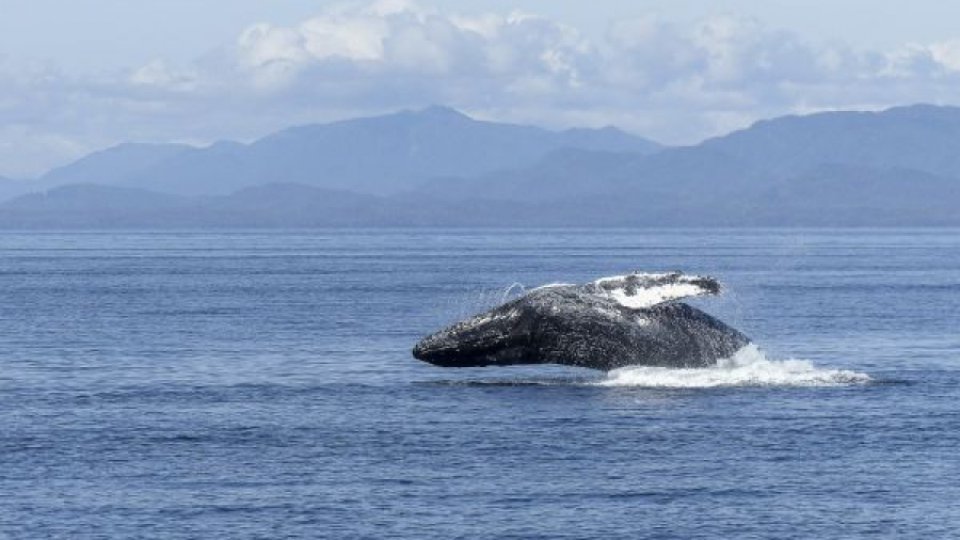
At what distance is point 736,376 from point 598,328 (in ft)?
12.3

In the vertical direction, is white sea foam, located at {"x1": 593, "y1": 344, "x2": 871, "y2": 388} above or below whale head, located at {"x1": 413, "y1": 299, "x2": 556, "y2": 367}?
below

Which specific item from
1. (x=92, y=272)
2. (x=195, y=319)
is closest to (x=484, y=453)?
(x=195, y=319)

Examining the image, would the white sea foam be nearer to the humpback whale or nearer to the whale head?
the humpback whale

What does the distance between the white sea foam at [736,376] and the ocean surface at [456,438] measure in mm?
97

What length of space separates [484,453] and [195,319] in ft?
143

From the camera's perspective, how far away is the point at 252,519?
3109cm

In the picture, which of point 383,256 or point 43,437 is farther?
point 383,256

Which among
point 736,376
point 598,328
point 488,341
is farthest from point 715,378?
point 488,341

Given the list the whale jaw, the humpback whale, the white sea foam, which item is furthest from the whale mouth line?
the whale jaw

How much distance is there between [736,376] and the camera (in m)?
47.9

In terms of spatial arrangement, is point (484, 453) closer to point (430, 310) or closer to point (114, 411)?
point (114, 411)

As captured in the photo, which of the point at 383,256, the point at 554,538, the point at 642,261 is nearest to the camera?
the point at 554,538

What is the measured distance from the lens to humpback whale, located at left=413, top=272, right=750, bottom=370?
47.5 m

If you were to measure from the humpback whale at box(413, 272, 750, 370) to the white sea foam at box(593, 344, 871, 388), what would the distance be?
1.47ft
